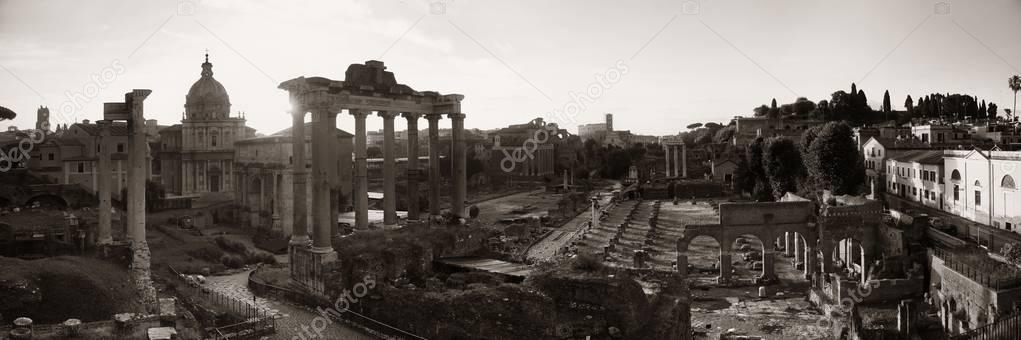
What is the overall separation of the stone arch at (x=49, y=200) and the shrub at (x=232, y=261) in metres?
19.9

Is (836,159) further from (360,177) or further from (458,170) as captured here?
(360,177)

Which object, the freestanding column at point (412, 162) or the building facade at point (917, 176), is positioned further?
the building facade at point (917, 176)

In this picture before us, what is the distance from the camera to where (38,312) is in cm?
1720

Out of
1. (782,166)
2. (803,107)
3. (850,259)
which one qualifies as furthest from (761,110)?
(850,259)

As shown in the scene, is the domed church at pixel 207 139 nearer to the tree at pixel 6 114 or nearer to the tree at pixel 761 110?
the tree at pixel 6 114

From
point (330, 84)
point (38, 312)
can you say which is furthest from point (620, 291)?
point (38, 312)

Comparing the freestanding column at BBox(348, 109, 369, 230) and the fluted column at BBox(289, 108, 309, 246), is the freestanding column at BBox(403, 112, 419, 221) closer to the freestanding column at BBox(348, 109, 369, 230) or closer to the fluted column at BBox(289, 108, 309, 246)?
the freestanding column at BBox(348, 109, 369, 230)

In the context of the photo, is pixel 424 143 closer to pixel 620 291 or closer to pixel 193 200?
pixel 193 200

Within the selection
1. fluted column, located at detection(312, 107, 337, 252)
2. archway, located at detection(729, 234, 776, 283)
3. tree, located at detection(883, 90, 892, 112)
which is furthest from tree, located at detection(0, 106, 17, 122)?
tree, located at detection(883, 90, 892, 112)

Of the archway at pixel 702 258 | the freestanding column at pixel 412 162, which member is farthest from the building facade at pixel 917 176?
the freestanding column at pixel 412 162

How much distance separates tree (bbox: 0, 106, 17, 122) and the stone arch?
16.5 meters

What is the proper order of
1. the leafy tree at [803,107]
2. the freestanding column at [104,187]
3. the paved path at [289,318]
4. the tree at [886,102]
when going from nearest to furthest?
the paved path at [289,318] < the freestanding column at [104,187] < the tree at [886,102] < the leafy tree at [803,107]

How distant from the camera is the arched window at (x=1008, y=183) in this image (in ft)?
120

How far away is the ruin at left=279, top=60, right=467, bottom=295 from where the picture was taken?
66.5ft
